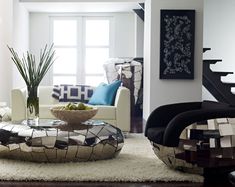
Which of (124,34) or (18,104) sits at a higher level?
(124,34)

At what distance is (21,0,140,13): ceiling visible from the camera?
23.7 feet

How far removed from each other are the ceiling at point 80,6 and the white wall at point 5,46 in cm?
38

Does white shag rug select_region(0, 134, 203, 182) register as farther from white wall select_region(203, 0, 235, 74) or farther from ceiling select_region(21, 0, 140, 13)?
white wall select_region(203, 0, 235, 74)

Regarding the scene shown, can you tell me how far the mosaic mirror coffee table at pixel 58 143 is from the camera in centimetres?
377

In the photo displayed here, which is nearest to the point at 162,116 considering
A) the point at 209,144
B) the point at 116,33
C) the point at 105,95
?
the point at 209,144

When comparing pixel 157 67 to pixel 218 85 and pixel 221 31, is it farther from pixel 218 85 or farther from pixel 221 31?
Result: pixel 221 31

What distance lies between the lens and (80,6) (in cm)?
752

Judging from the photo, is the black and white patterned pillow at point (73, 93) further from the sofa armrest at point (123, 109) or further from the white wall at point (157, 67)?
the white wall at point (157, 67)

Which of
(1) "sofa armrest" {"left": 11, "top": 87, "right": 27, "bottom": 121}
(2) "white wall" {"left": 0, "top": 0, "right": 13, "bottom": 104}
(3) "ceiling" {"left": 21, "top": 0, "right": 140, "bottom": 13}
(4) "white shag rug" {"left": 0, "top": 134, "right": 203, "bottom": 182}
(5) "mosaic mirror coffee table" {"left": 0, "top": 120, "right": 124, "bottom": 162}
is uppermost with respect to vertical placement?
(3) "ceiling" {"left": 21, "top": 0, "right": 140, "bottom": 13}

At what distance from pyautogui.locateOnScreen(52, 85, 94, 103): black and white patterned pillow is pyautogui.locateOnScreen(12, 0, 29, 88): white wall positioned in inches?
50.5

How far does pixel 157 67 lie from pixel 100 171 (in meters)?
3.34

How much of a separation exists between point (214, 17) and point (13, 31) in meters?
3.97

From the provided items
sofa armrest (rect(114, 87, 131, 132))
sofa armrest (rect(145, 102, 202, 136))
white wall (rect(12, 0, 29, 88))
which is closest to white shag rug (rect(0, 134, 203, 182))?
sofa armrest (rect(145, 102, 202, 136))

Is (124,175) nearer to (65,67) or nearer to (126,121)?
(126,121)
